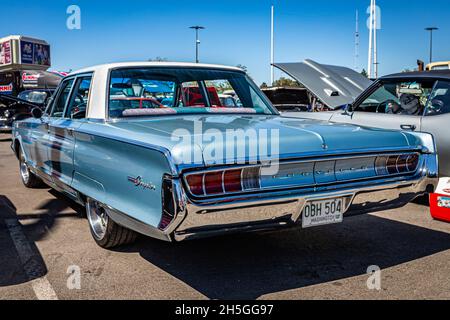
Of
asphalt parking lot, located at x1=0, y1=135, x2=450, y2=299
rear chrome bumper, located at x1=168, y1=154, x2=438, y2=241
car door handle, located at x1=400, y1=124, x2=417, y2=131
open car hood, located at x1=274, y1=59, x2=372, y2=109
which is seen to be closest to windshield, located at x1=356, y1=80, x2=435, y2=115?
car door handle, located at x1=400, y1=124, x2=417, y2=131

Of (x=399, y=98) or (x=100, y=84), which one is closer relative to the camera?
(x=100, y=84)

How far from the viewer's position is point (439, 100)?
5305 mm

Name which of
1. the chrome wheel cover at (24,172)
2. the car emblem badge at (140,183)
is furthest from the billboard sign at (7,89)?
the car emblem badge at (140,183)

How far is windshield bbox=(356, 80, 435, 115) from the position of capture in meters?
5.80

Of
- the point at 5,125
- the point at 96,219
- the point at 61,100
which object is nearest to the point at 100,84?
the point at 96,219

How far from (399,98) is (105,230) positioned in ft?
12.8

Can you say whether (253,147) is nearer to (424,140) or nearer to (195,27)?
(424,140)

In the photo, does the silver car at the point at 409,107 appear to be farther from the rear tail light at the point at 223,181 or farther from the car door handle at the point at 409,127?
the rear tail light at the point at 223,181

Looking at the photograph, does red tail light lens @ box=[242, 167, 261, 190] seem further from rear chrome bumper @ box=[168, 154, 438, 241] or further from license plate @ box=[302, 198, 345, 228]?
license plate @ box=[302, 198, 345, 228]

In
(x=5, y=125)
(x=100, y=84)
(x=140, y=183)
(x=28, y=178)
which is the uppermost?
(x=100, y=84)

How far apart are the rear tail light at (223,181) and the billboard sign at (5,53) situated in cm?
2253

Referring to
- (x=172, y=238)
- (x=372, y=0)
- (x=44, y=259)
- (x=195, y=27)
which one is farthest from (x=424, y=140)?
(x=195, y=27)

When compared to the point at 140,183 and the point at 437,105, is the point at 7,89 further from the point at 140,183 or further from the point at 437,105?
the point at 140,183

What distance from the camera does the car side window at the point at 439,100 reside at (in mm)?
5242
